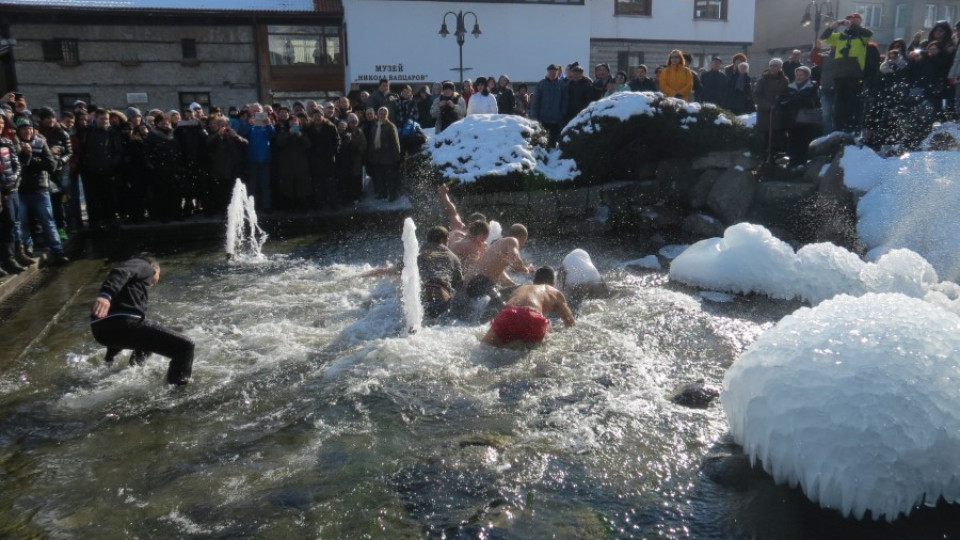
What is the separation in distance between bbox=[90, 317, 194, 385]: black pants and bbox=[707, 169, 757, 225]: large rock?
27.2ft

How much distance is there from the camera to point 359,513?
393 cm

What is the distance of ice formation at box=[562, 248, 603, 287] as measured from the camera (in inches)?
325

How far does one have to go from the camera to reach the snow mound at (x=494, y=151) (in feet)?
38.5

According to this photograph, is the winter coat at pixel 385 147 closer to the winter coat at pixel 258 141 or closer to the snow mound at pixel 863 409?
the winter coat at pixel 258 141

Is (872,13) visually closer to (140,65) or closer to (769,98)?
(769,98)

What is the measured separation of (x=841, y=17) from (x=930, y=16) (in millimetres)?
5782

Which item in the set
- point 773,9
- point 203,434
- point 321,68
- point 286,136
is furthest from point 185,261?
point 773,9

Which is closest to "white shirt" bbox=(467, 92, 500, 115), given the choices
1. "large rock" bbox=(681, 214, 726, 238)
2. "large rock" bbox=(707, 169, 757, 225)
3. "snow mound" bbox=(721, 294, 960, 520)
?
"large rock" bbox=(681, 214, 726, 238)

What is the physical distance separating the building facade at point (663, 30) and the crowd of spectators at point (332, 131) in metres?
13.8

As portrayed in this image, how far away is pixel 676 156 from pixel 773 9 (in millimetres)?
24143

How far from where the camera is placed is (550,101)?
43.5ft

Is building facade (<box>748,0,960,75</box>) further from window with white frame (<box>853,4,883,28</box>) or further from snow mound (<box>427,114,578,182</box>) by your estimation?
snow mound (<box>427,114,578,182</box>)

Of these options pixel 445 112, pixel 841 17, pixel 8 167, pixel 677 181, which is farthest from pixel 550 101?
pixel 841 17

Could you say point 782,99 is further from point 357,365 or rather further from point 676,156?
point 357,365
